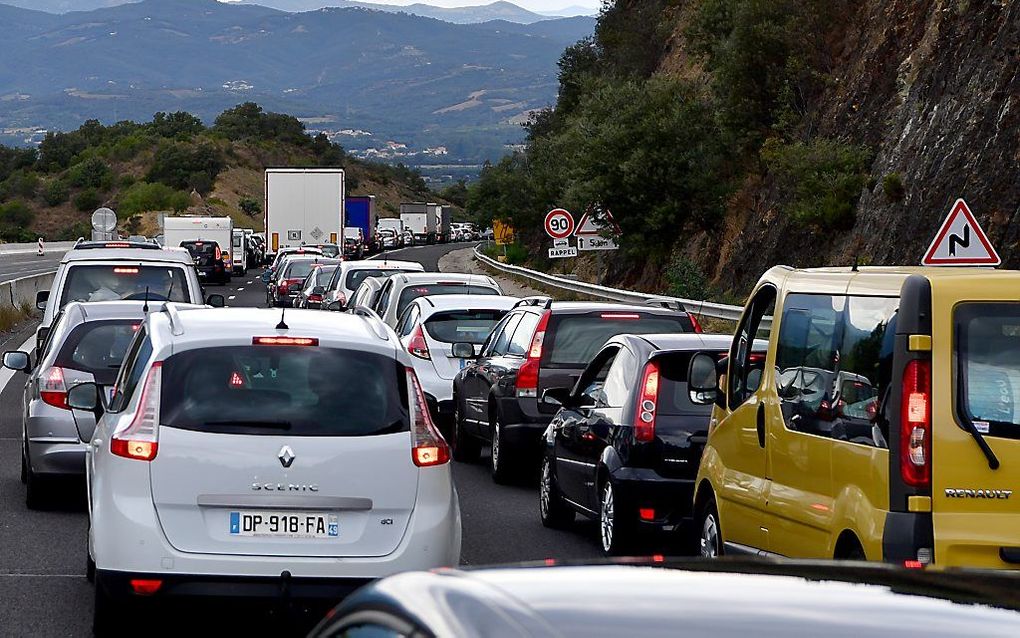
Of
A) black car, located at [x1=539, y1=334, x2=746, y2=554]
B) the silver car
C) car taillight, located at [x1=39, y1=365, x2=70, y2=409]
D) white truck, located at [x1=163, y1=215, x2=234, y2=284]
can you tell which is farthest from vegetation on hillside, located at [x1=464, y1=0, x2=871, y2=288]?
black car, located at [x1=539, y1=334, x2=746, y2=554]

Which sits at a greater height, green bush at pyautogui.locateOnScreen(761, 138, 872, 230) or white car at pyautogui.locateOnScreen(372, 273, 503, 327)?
green bush at pyautogui.locateOnScreen(761, 138, 872, 230)

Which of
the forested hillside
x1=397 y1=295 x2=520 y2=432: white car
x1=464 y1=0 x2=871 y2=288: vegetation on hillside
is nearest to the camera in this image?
x1=397 y1=295 x2=520 y2=432: white car

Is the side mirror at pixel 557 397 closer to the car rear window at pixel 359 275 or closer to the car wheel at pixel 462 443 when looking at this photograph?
the car wheel at pixel 462 443

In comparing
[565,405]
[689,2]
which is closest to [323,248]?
[689,2]

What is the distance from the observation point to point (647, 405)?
10.7 m

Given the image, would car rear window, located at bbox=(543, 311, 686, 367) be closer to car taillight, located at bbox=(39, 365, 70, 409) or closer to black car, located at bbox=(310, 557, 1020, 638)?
car taillight, located at bbox=(39, 365, 70, 409)

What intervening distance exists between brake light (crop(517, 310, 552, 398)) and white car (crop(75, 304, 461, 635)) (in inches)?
235

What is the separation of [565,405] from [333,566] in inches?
189

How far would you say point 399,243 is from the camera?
123 m

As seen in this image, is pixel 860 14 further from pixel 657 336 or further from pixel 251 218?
pixel 251 218

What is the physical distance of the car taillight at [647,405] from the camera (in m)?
10.7

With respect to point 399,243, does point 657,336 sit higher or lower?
higher

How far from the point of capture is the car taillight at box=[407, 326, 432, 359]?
17.8m

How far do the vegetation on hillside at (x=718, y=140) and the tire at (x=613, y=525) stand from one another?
74.7 ft
